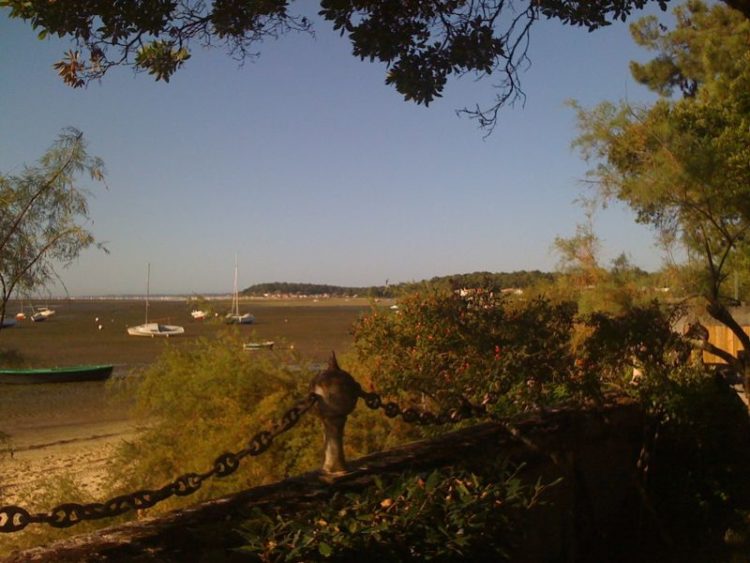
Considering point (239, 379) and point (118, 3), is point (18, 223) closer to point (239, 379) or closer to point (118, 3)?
point (118, 3)

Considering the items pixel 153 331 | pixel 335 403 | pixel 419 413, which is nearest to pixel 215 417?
pixel 419 413

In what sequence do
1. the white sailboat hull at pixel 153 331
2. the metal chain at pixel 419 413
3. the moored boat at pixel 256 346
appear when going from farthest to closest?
1. the white sailboat hull at pixel 153 331
2. the moored boat at pixel 256 346
3. the metal chain at pixel 419 413

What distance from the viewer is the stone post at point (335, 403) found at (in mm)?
3723

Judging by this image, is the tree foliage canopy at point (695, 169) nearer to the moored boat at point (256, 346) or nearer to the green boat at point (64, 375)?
the moored boat at point (256, 346)

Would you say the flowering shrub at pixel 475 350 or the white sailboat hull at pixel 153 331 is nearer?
the flowering shrub at pixel 475 350

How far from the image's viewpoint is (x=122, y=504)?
119 inches

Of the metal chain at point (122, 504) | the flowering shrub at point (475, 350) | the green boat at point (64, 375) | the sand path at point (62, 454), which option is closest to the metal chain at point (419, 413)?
the metal chain at point (122, 504)

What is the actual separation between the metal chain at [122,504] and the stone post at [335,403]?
62 mm

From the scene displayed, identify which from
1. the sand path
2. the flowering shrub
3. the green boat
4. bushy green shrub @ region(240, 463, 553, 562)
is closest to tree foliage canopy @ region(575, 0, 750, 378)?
the flowering shrub

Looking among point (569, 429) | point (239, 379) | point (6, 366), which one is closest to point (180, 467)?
point (239, 379)

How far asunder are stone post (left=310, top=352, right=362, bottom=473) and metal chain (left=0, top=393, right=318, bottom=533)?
62mm

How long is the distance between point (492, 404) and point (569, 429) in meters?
0.78

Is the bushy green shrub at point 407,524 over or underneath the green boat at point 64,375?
over

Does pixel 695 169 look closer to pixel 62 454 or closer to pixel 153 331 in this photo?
pixel 62 454
